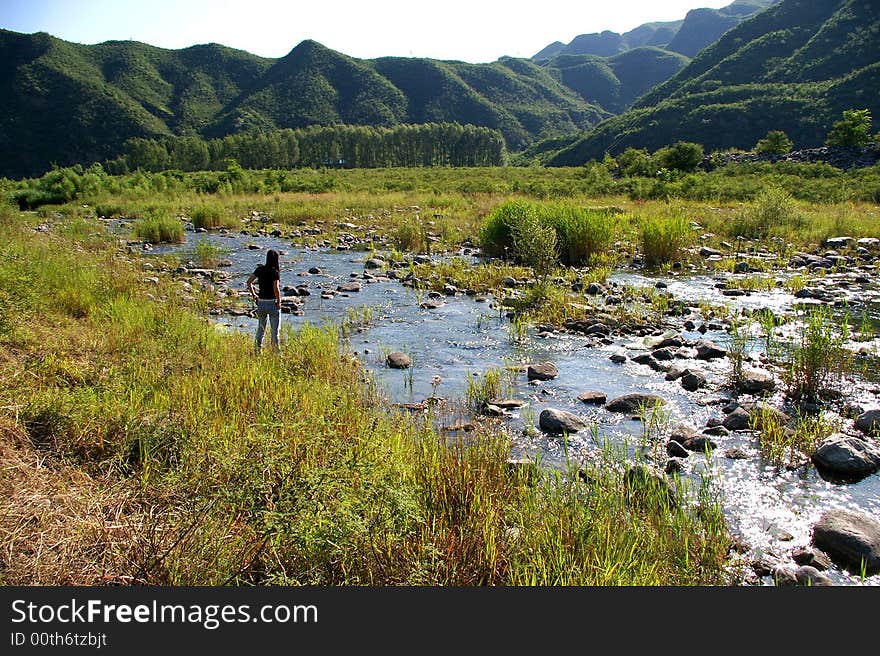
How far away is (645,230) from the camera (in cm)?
1761

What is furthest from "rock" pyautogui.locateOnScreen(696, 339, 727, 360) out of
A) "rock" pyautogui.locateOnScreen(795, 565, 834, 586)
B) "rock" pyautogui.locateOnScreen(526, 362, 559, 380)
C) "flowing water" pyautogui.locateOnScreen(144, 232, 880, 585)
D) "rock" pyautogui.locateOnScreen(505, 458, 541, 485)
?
"rock" pyautogui.locateOnScreen(795, 565, 834, 586)

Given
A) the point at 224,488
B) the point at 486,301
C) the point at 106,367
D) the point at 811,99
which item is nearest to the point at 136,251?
the point at 486,301

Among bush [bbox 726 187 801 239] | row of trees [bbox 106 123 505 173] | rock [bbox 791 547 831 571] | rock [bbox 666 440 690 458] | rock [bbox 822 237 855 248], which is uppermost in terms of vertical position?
row of trees [bbox 106 123 505 173]

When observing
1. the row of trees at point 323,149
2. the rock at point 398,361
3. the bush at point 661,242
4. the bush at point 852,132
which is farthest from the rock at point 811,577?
the row of trees at point 323,149

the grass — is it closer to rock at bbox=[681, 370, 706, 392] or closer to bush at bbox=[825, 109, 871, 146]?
rock at bbox=[681, 370, 706, 392]

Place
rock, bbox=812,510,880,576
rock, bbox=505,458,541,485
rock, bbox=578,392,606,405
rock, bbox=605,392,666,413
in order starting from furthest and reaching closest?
rock, bbox=578,392,606,405 < rock, bbox=605,392,666,413 < rock, bbox=505,458,541,485 < rock, bbox=812,510,880,576

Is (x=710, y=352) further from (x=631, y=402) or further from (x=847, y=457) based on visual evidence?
(x=847, y=457)

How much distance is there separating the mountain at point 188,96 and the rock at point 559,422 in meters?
124

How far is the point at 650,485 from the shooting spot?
488cm

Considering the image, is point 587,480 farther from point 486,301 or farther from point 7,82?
point 7,82

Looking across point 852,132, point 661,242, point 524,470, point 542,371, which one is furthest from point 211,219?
point 852,132

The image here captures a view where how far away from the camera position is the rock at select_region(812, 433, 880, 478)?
5.53 meters

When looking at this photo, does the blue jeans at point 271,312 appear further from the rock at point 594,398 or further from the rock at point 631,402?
the rock at point 631,402

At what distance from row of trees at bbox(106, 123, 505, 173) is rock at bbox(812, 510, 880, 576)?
93102 millimetres
